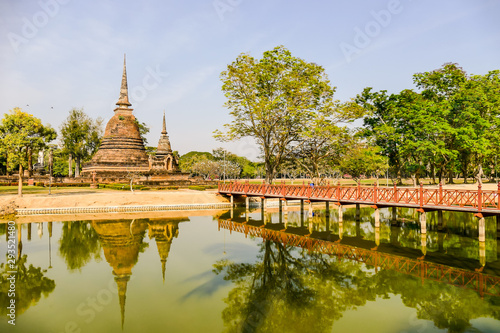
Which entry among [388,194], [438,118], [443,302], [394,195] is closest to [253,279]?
[443,302]

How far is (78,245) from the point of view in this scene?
21219 millimetres

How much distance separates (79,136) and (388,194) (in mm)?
58849

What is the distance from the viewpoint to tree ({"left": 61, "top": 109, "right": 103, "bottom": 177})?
63.5m

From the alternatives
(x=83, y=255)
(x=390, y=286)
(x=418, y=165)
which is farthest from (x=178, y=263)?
(x=418, y=165)

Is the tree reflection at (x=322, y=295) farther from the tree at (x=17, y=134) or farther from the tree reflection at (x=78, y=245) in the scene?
the tree at (x=17, y=134)

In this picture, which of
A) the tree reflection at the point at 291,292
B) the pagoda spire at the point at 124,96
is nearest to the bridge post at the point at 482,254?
the tree reflection at the point at 291,292

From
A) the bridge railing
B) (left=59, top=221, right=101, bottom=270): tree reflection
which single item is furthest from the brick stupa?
(left=59, top=221, right=101, bottom=270): tree reflection

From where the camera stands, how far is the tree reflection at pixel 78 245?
18297 millimetres

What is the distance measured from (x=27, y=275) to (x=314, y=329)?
13093 millimetres

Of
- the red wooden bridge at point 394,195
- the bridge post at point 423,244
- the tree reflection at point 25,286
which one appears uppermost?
the red wooden bridge at point 394,195

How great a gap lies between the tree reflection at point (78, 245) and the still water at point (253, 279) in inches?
4.4

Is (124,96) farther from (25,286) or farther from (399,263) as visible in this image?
(399,263)

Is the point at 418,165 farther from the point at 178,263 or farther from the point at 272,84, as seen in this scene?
the point at 178,263

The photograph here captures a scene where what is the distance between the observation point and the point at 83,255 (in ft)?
63.2
